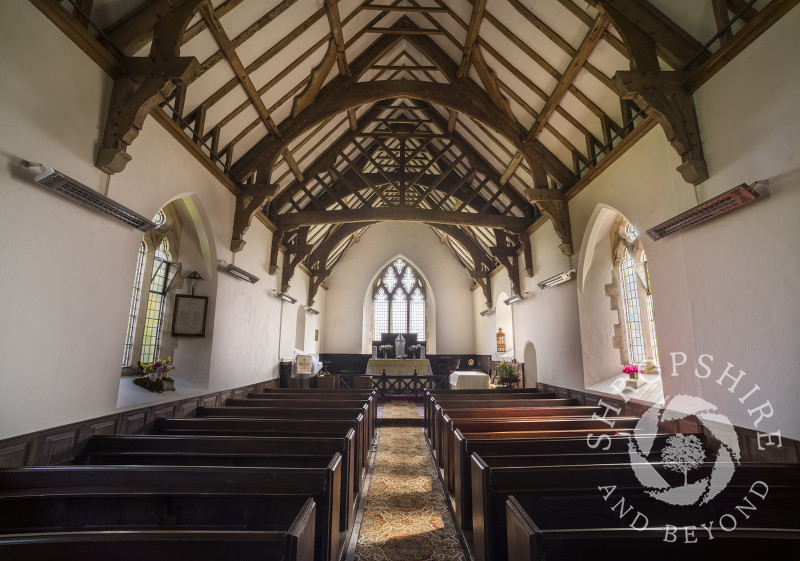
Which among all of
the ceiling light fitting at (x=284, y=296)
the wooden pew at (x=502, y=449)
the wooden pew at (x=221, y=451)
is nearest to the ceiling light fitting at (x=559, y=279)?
the wooden pew at (x=502, y=449)

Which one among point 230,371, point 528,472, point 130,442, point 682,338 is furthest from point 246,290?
point 682,338

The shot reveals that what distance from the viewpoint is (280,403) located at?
529cm

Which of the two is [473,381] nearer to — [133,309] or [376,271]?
Result: [376,271]

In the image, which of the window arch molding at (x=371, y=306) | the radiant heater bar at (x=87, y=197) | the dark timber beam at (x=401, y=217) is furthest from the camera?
the window arch molding at (x=371, y=306)

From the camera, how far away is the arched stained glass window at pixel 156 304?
18.0ft

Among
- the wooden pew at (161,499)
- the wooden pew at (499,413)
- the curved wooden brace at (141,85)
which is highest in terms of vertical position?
the curved wooden brace at (141,85)

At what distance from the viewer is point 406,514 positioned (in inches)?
139

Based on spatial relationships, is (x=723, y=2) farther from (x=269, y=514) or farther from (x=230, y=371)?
(x=230, y=371)

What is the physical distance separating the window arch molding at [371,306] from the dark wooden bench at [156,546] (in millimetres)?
12051

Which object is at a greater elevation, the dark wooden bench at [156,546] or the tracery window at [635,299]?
the tracery window at [635,299]

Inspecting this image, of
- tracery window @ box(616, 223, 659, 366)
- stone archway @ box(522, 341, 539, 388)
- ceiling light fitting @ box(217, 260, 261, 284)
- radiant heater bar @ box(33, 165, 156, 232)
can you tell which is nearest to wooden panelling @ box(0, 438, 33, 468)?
radiant heater bar @ box(33, 165, 156, 232)

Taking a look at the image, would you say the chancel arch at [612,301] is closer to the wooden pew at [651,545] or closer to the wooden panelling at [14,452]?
the wooden pew at [651,545]

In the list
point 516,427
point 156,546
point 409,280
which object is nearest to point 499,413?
point 516,427

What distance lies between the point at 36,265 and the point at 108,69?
1.89 metres
